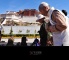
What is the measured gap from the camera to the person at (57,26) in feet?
5.78

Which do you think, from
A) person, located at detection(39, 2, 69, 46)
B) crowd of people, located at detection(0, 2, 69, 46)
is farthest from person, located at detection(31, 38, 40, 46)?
person, located at detection(39, 2, 69, 46)

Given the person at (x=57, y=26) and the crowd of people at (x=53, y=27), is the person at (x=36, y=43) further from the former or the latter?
the person at (x=57, y=26)

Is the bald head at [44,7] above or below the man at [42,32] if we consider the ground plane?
above

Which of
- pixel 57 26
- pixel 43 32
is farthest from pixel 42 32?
pixel 57 26

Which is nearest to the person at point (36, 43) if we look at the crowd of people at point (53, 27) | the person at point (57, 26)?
the crowd of people at point (53, 27)

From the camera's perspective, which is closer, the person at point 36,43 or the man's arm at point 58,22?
the person at point 36,43

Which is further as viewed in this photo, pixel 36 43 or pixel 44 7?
pixel 44 7

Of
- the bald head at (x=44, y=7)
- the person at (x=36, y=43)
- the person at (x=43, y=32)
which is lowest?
the person at (x=36, y=43)

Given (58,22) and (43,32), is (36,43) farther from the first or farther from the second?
(58,22)

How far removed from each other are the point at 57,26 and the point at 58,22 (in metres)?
0.04

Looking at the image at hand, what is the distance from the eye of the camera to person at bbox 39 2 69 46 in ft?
5.78

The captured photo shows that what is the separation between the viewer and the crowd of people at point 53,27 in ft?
5.76

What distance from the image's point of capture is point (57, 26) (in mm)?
1758
